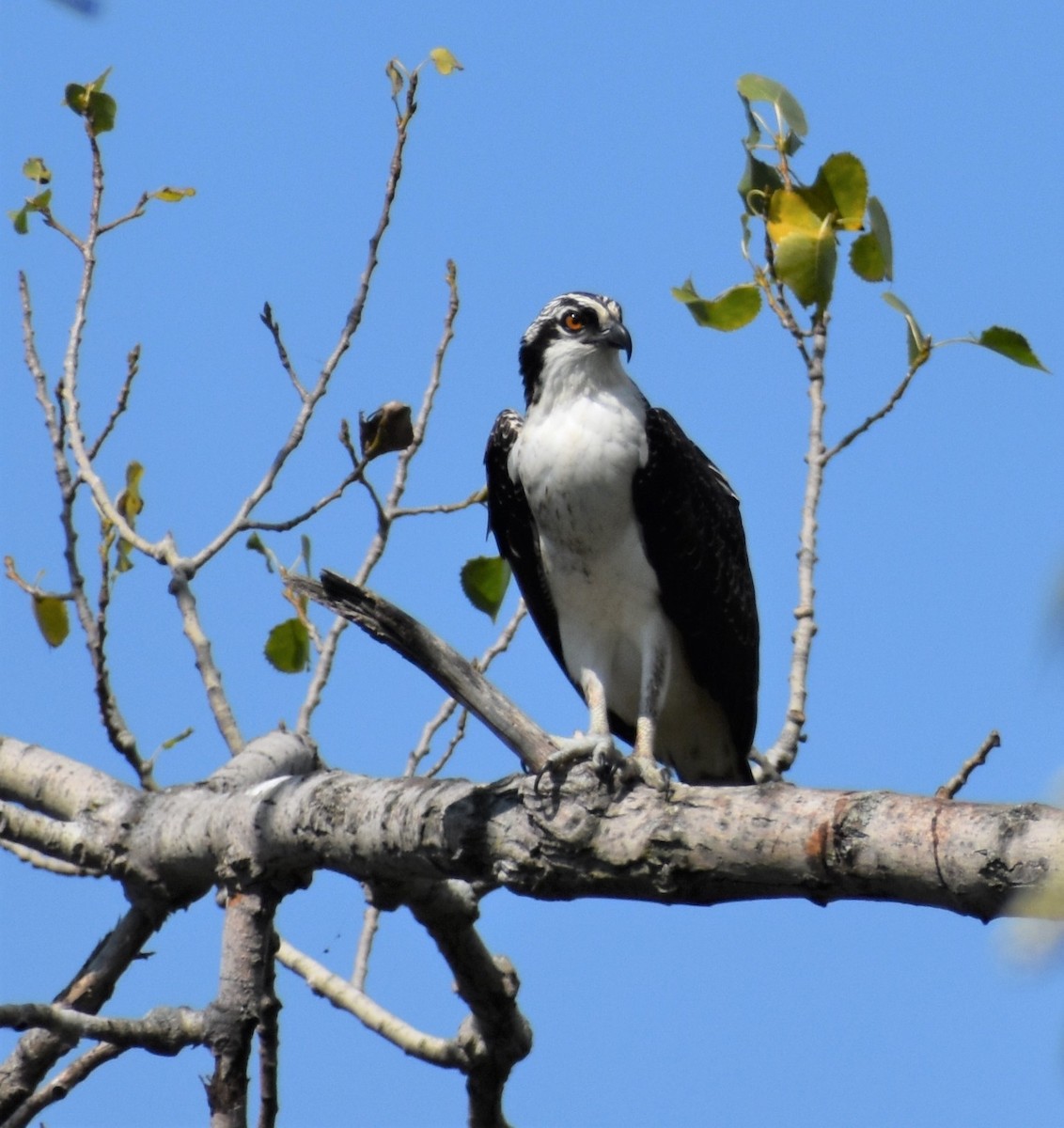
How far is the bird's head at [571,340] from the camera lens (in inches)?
247

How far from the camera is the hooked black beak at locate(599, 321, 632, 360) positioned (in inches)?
246

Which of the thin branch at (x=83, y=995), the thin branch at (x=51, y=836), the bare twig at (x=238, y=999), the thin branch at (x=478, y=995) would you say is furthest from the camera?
the thin branch at (x=51, y=836)

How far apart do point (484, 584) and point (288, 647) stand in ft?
2.79

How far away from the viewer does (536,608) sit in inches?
253

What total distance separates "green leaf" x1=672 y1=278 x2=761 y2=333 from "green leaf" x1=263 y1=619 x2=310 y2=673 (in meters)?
1.95

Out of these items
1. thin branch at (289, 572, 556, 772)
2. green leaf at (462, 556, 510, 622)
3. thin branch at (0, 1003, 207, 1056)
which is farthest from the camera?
green leaf at (462, 556, 510, 622)

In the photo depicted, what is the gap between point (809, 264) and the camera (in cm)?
486

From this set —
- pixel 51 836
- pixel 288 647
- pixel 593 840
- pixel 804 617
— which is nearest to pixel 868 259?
pixel 804 617

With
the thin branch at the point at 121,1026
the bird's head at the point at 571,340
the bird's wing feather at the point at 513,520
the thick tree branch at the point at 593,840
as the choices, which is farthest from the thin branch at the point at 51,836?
the bird's head at the point at 571,340

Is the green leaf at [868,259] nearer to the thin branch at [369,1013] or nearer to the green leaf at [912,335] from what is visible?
the green leaf at [912,335]

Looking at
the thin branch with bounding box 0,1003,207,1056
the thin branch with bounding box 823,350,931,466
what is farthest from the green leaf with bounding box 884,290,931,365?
the thin branch with bounding box 0,1003,207,1056

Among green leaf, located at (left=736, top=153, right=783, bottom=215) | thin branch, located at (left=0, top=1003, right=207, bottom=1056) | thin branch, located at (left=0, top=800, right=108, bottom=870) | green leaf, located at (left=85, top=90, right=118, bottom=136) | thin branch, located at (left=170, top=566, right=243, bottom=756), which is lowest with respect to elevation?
thin branch, located at (left=0, top=1003, right=207, bottom=1056)

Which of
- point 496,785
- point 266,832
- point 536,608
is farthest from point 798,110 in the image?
point 266,832

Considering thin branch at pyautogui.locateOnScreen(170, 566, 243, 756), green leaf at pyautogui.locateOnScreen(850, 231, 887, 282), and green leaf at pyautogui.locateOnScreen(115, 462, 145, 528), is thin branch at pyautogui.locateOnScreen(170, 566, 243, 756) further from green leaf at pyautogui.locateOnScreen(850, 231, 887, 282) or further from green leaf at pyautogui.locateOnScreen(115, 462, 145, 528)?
green leaf at pyautogui.locateOnScreen(850, 231, 887, 282)
